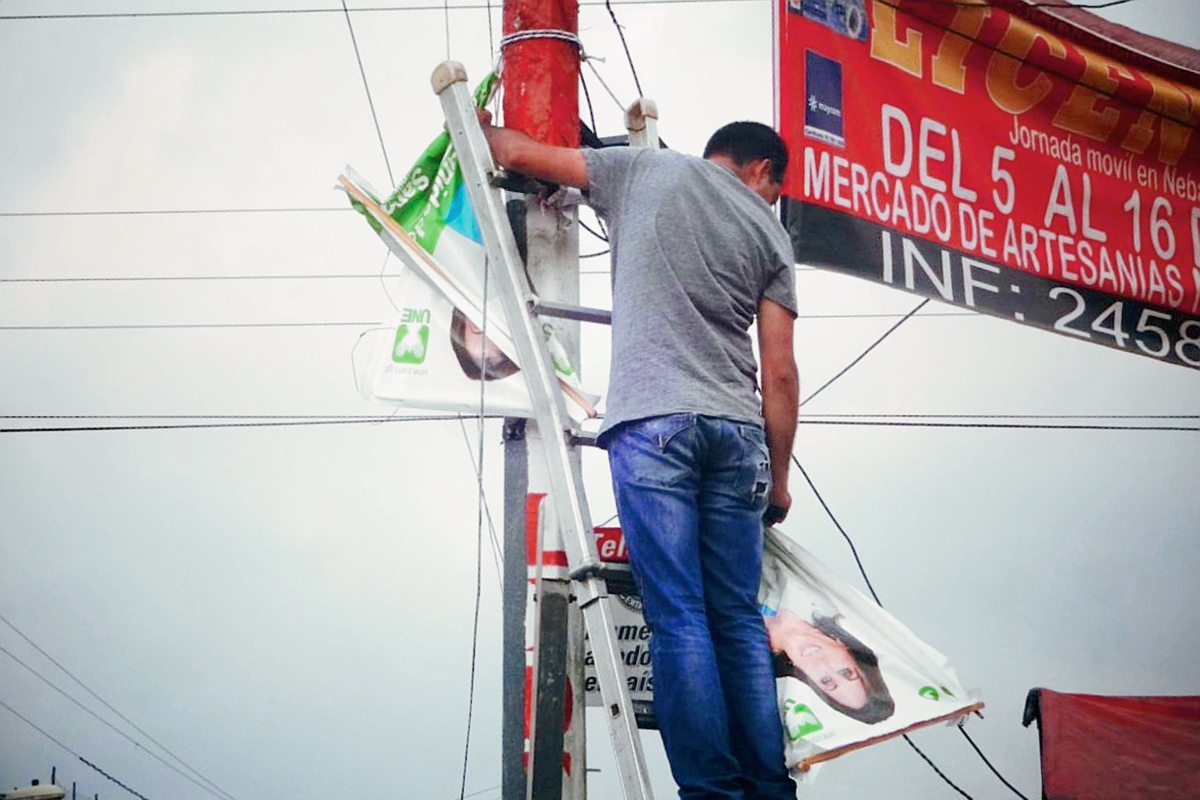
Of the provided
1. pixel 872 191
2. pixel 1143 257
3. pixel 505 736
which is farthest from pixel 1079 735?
pixel 505 736

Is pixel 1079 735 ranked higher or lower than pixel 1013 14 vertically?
lower

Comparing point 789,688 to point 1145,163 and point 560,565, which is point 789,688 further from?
point 1145,163

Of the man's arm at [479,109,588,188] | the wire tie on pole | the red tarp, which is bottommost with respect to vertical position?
the red tarp

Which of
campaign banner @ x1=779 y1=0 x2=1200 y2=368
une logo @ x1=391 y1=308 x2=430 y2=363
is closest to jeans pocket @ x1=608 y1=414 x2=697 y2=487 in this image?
une logo @ x1=391 y1=308 x2=430 y2=363

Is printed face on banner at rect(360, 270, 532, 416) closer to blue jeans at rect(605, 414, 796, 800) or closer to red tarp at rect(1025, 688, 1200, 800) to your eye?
blue jeans at rect(605, 414, 796, 800)

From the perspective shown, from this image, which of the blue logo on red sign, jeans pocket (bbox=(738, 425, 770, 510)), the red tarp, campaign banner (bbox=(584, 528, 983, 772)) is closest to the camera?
jeans pocket (bbox=(738, 425, 770, 510))

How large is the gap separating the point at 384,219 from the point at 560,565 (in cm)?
125

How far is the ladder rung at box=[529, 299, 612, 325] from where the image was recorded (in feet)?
11.7

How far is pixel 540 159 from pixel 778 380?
868 millimetres

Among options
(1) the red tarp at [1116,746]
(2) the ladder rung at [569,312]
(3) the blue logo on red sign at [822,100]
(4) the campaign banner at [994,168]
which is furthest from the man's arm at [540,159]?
(1) the red tarp at [1116,746]

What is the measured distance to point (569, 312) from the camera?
144 inches

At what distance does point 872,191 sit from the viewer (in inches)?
222

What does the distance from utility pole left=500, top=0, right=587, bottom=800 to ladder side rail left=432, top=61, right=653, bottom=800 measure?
180 mm

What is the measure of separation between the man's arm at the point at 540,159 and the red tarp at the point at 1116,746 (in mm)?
5991
